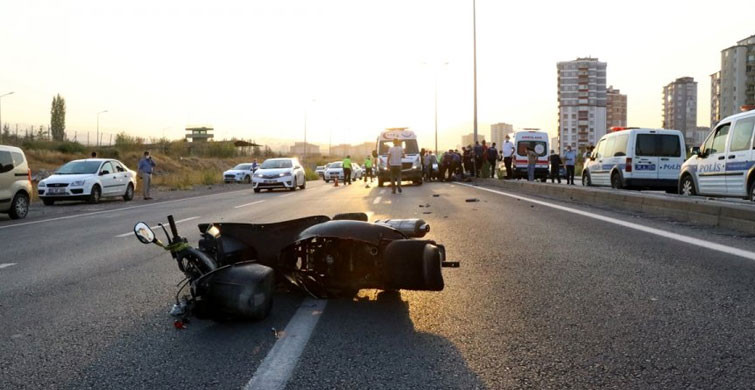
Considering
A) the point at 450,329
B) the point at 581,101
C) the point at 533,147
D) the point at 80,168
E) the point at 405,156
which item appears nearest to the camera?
the point at 450,329

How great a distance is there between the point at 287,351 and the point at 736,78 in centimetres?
13221

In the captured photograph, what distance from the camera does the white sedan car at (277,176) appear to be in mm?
26484

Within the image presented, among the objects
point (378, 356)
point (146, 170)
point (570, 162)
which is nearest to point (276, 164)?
point (146, 170)

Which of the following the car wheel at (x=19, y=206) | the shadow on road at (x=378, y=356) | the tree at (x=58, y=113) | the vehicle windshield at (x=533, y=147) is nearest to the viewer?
the shadow on road at (x=378, y=356)

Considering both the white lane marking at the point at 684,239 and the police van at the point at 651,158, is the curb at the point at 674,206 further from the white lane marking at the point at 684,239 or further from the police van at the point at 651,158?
the police van at the point at 651,158

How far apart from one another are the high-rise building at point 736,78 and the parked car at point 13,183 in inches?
4744

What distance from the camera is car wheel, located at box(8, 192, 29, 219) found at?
14547 mm

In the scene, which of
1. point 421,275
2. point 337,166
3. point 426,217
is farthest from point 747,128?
point 337,166

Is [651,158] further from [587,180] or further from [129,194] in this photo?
[129,194]

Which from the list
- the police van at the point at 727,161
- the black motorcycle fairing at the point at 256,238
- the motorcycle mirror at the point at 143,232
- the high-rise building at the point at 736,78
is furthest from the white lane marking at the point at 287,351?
the high-rise building at the point at 736,78

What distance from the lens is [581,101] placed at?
17138cm

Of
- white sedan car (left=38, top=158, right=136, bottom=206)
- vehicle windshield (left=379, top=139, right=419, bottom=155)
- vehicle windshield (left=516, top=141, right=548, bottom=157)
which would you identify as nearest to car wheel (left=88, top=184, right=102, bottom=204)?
white sedan car (left=38, top=158, right=136, bottom=206)

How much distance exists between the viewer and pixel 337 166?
4578cm

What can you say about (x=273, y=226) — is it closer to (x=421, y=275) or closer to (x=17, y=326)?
(x=421, y=275)
